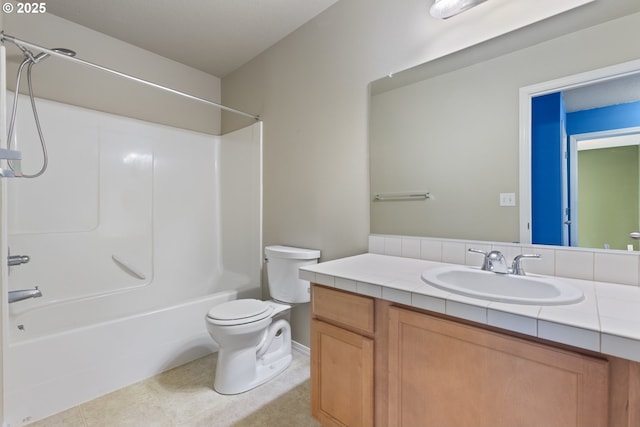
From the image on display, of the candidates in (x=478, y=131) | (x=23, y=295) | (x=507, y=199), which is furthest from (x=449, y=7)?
(x=23, y=295)

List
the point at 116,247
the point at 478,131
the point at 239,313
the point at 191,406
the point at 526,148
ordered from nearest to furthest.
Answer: the point at 526,148 < the point at 478,131 < the point at 191,406 < the point at 239,313 < the point at 116,247

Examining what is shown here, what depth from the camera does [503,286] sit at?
1.11m

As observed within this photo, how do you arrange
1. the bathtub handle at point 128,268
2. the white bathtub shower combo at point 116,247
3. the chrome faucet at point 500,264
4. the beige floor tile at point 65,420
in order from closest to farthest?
the chrome faucet at point 500,264
the beige floor tile at point 65,420
the white bathtub shower combo at point 116,247
the bathtub handle at point 128,268

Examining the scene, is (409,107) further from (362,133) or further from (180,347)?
(180,347)

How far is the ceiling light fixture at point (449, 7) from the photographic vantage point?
4.11 feet

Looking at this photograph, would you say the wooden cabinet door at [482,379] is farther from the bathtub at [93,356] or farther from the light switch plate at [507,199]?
the bathtub at [93,356]

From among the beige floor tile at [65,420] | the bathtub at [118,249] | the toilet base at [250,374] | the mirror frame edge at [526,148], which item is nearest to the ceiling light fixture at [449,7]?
the mirror frame edge at [526,148]

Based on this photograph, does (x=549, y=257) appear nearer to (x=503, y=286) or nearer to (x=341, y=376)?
(x=503, y=286)

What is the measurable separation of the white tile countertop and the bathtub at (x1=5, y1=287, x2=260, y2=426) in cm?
122

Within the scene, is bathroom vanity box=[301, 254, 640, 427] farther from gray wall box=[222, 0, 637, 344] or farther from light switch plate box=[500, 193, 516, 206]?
gray wall box=[222, 0, 637, 344]

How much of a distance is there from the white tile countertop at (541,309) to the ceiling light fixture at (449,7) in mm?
1181

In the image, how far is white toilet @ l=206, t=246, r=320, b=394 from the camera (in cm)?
160

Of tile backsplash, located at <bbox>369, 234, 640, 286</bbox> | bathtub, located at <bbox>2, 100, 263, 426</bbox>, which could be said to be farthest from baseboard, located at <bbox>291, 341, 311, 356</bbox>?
tile backsplash, located at <bbox>369, 234, 640, 286</bbox>

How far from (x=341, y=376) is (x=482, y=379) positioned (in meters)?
0.54
